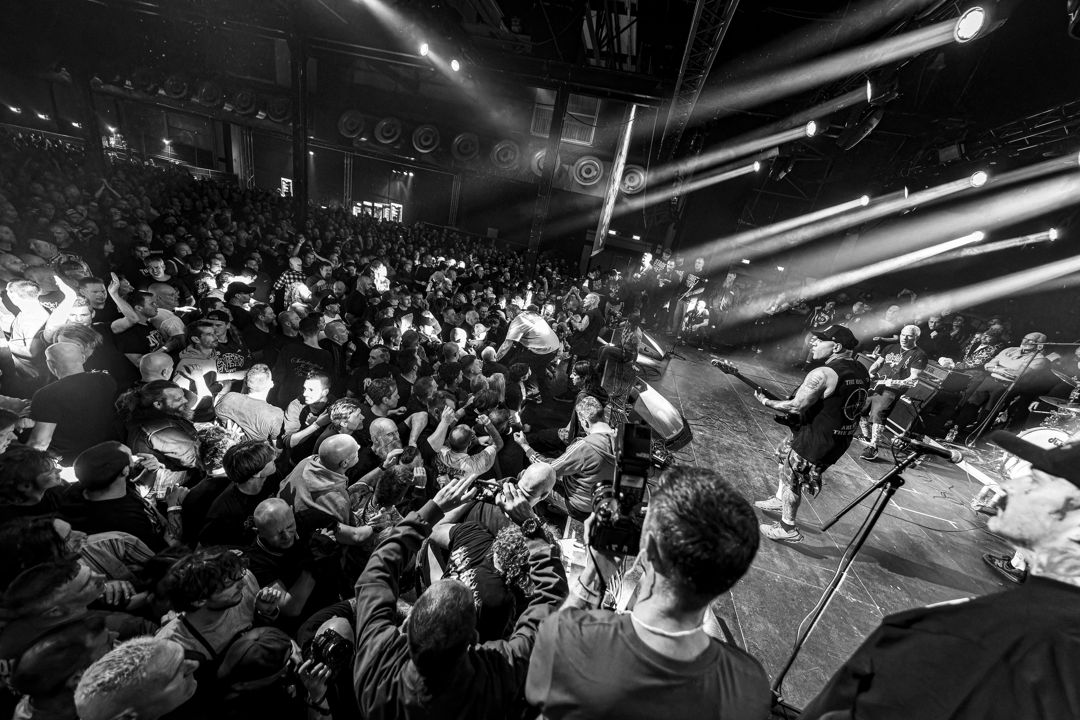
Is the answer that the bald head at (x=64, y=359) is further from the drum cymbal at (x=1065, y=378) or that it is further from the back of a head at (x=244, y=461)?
the drum cymbal at (x=1065, y=378)

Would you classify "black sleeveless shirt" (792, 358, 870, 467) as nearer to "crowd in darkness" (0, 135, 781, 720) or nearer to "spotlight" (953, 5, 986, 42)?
"crowd in darkness" (0, 135, 781, 720)

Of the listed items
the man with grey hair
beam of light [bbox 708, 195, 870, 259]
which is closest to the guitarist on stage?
the man with grey hair

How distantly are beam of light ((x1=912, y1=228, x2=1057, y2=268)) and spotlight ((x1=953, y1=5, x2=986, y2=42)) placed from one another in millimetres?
8937

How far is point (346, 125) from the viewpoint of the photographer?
2017 centimetres

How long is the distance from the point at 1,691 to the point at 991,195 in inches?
710

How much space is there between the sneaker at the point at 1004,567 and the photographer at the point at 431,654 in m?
5.28

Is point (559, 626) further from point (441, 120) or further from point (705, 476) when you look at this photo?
point (441, 120)

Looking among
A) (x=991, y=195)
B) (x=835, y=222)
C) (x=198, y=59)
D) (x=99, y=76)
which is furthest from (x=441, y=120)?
(x=991, y=195)

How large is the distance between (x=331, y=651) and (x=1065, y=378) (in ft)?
37.7

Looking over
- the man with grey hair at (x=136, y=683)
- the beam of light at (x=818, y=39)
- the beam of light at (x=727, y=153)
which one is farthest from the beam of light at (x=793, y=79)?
the man with grey hair at (x=136, y=683)

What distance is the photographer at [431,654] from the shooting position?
4.03ft

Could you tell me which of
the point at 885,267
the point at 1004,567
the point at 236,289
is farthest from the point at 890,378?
the point at 236,289

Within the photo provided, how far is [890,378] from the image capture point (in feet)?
26.3

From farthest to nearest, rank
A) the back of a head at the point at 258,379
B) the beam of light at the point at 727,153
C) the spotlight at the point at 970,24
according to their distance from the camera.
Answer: the beam of light at the point at 727,153
the spotlight at the point at 970,24
the back of a head at the point at 258,379
